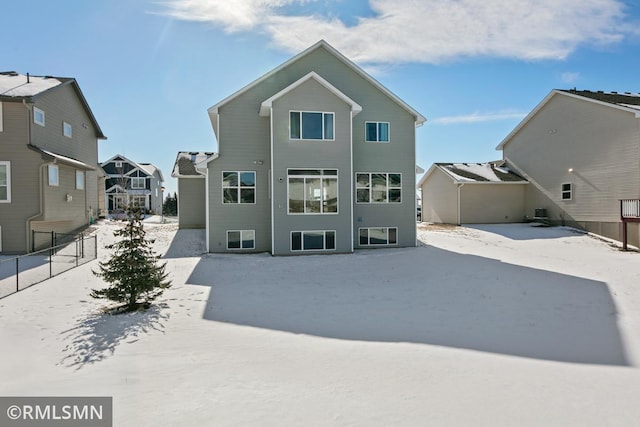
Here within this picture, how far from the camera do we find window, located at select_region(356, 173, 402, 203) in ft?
60.0

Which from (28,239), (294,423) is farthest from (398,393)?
(28,239)

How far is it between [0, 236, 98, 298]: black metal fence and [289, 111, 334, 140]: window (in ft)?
33.7

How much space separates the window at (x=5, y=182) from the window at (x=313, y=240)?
1297 cm

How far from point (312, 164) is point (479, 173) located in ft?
55.0

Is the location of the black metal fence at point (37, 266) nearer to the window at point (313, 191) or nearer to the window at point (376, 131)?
the window at point (313, 191)

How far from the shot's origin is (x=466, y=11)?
1330 centimetres

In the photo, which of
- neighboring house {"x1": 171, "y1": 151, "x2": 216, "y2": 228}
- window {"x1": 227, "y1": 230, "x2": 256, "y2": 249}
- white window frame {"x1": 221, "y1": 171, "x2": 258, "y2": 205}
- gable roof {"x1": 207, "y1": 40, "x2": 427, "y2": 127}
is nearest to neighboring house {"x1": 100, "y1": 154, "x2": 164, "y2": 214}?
neighboring house {"x1": 171, "y1": 151, "x2": 216, "y2": 228}

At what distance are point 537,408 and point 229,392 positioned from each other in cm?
368

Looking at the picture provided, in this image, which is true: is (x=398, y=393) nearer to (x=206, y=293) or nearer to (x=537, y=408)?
(x=537, y=408)

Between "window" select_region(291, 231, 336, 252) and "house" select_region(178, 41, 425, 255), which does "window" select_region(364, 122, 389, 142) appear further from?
"window" select_region(291, 231, 336, 252)

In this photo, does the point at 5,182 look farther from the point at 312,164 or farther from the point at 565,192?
the point at 565,192

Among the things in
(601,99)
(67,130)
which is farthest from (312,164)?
(601,99)

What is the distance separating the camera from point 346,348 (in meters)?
6.00

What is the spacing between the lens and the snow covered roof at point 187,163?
74.2 ft
